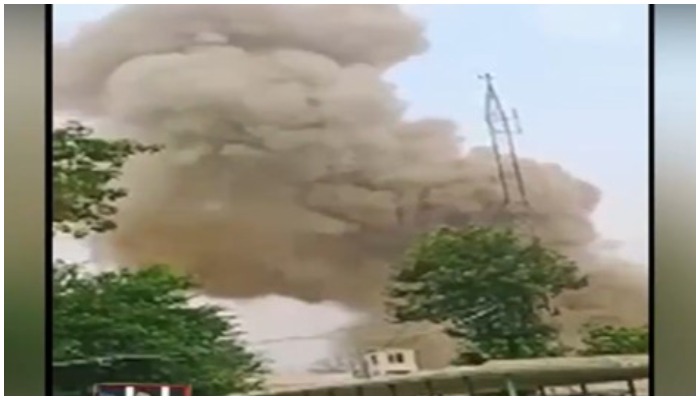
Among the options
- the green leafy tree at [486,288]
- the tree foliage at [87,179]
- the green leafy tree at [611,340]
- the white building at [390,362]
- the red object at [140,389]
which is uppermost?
the tree foliage at [87,179]

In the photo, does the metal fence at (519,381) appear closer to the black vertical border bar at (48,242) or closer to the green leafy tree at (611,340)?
the green leafy tree at (611,340)

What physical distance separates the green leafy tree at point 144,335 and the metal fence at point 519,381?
0.37 feet

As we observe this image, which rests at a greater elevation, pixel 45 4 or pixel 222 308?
pixel 45 4

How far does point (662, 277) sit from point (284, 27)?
82cm

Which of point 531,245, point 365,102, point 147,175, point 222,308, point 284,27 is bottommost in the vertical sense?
point 222,308

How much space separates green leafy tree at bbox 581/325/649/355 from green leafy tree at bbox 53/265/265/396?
0.59 metres

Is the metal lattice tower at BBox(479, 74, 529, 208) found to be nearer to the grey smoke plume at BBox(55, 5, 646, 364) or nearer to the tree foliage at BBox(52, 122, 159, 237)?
the grey smoke plume at BBox(55, 5, 646, 364)

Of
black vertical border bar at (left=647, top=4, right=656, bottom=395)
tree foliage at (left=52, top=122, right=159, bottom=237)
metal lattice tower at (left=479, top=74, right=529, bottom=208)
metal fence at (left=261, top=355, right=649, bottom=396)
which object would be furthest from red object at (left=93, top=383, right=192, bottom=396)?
black vertical border bar at (left=647, top=4, right=656, bottom=395)

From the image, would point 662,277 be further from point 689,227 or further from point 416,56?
point 416,56

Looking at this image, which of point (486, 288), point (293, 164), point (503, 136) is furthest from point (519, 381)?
point (293, 164)

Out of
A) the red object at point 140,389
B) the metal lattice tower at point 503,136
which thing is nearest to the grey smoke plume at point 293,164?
the metal lattice tower at point 503,136

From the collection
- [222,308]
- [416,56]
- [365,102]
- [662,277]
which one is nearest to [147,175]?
[222,308]

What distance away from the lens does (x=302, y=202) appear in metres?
1.72

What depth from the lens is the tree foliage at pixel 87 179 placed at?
1714 mm
